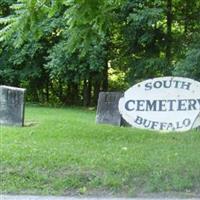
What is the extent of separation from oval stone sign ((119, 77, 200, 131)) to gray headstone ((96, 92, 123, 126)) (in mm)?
1323

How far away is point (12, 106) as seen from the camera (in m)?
12.9

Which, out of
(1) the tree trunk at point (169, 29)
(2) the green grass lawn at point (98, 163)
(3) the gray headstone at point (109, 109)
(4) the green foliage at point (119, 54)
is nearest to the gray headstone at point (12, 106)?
(2) the green grass lawn at point (98, 163)

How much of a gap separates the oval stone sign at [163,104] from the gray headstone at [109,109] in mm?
1323

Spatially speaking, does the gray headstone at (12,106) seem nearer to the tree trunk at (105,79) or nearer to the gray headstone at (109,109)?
the gray headstone at (109,109)

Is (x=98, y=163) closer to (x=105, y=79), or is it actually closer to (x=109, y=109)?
(x=109, y=109)

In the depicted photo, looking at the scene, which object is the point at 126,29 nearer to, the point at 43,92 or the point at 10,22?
the point at 43,92

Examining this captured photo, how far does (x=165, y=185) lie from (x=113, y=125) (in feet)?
18.2

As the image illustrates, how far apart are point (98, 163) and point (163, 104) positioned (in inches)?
148

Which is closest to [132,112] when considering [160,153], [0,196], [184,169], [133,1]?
[160,153]

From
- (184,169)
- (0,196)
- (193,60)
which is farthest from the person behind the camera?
(193,60)

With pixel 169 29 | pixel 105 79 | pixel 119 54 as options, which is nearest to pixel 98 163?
pixel 169 29

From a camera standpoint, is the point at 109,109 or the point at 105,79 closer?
the point at 109,109

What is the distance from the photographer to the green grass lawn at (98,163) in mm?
7667

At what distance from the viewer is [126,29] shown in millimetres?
21125
